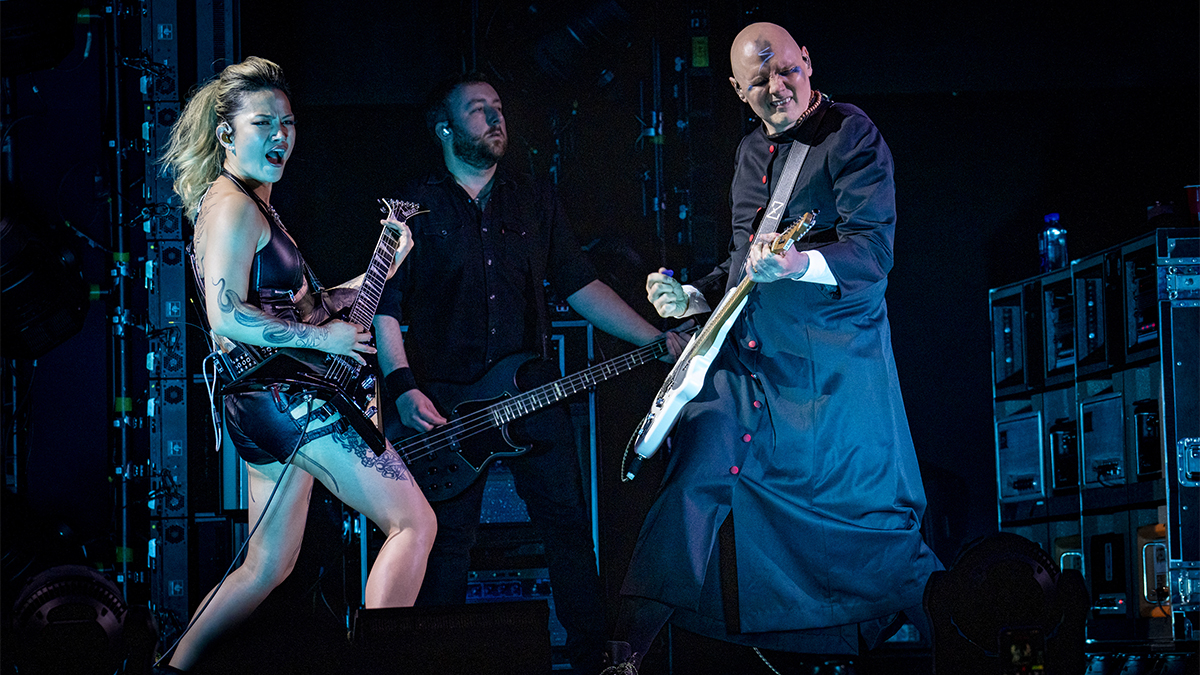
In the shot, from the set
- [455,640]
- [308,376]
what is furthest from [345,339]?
[455,640]

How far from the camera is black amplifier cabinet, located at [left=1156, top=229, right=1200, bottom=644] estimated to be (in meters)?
5.27

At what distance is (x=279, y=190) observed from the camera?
540 cm

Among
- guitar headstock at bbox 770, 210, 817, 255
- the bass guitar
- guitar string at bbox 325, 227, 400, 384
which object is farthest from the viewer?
guitar string at bbox 325, 227, 400, 384

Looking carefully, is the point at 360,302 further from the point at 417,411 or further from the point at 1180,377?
the point at 1180,377

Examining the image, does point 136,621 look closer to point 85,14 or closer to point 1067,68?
point 85,14

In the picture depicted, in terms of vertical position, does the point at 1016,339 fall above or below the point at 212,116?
below

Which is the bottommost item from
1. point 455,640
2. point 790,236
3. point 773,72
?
point 455,640

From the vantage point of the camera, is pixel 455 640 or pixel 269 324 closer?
pixel 455 640

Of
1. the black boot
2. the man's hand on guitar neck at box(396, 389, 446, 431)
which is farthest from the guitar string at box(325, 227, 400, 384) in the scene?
the black boot

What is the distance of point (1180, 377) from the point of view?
536 cm

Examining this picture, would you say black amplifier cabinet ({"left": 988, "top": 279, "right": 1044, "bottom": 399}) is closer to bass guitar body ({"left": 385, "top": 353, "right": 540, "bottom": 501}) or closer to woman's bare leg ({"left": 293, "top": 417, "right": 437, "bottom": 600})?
bass guitar body ({"left": 385, "top": 353, "right": 540, "bottom": 501})

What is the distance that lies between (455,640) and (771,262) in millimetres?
1718

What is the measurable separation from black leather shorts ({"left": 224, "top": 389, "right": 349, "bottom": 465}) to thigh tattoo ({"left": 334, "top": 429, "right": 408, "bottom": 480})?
39 millimetres

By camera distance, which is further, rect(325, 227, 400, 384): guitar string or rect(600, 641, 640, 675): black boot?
rect(325, 227, 400, 384): guitar string
